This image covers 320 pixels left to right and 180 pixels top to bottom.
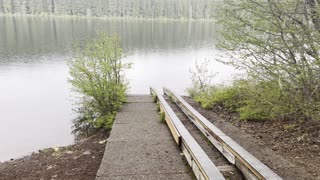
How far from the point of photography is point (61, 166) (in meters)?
5.93

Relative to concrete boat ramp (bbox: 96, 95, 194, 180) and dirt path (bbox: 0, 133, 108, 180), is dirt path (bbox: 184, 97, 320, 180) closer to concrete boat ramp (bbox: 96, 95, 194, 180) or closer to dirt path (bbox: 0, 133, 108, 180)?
concrete boat ramp (bbox: 96, 95, 194, 180)

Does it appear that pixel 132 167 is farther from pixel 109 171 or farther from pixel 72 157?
pixel 72 157

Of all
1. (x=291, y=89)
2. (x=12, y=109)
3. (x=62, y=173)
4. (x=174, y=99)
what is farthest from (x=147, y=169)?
(x=12, y=109)

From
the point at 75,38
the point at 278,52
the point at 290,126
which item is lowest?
the point at 75,38

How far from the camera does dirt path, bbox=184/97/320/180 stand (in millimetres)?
4445

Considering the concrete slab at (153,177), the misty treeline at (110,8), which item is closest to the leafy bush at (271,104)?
the concrete slab at (153,177)

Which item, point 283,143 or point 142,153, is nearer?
point 142,153

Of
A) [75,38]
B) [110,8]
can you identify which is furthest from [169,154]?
[110,8]

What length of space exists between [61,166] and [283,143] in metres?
3.87

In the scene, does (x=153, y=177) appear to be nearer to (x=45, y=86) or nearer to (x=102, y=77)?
(x=102, y=77)

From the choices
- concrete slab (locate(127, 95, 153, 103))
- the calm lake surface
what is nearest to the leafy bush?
the calm lake surface

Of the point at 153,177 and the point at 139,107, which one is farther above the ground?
the point at 153,177

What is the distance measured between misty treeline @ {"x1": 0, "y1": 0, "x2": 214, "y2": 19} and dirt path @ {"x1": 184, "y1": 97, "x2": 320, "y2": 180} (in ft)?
385

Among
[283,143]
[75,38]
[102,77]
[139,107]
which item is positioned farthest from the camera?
[75,38]
